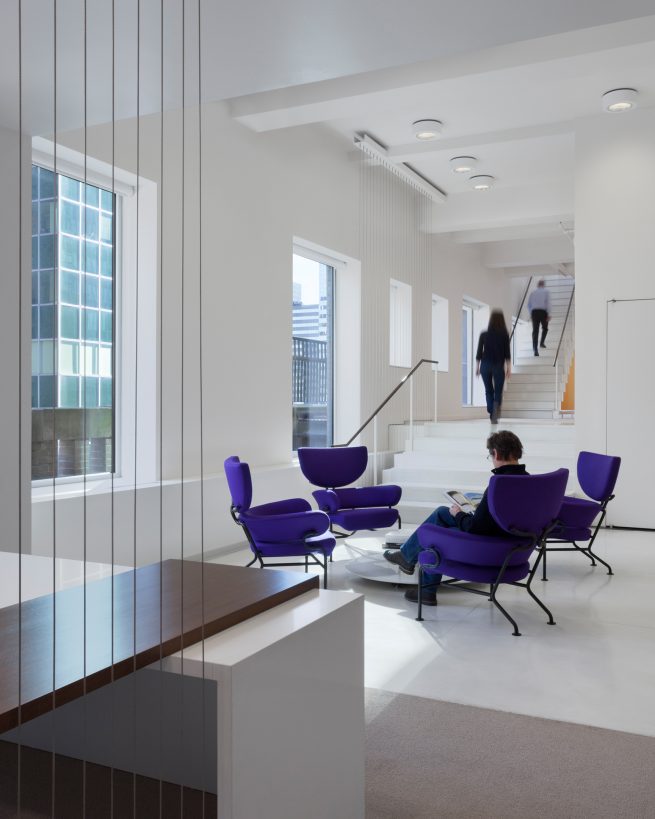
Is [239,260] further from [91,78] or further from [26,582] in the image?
[26,582]

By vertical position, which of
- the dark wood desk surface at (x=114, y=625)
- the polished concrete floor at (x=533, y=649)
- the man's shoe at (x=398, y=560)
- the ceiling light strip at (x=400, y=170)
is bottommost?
the polished concrete floor at (x=533, y=649)

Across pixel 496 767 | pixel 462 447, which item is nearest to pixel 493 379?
pixel 462 447

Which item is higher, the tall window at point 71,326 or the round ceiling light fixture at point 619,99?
the round ceiling light fixture at point 619,99

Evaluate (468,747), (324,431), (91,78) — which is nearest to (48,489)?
(91,78)

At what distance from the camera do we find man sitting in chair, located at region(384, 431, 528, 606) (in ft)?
13.9

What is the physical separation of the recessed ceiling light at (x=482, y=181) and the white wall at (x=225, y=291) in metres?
1.65

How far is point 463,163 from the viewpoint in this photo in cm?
917

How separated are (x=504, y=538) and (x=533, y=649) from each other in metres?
0.59

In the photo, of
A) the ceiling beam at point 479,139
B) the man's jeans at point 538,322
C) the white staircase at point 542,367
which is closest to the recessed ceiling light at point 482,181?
the ceiling beam at point 479,139

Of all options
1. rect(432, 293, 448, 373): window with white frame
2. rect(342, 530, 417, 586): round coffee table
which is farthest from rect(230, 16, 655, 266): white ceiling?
rect(342, 530, 417, 586): round coffee table

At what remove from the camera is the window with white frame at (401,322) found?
35.2 feet

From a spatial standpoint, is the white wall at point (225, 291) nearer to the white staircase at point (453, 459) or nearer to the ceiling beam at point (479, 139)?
the ceiling beam at point (479, 139)

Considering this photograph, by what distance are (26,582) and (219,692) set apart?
3.29 ft

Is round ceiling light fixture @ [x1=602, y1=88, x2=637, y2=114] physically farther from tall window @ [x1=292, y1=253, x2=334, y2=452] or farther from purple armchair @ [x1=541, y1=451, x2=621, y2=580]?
purple armchair @ [x1=541, y1=451, x2=621, y2=580]
